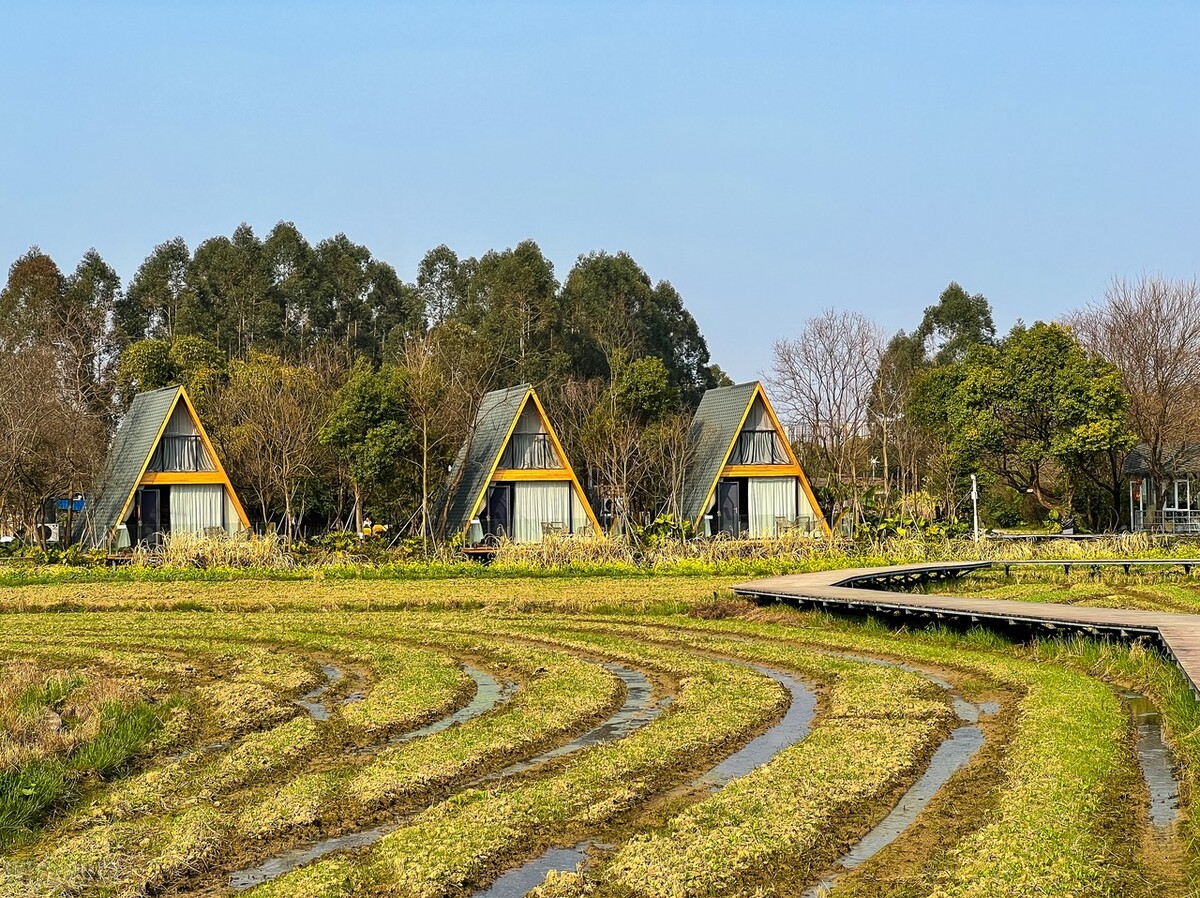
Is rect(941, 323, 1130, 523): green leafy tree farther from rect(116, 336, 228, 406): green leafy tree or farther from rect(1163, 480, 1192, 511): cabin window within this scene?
rect(116, 336, 228, 406): green leafy tree

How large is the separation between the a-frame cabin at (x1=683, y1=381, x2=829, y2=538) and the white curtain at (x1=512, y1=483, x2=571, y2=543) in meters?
3.75

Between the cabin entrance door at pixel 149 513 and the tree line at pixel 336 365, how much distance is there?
5.56 feet

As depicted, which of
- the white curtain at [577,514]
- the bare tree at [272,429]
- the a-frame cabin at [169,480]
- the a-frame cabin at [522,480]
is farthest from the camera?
the white curtain at [577,514]

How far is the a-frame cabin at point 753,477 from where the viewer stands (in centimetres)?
3903

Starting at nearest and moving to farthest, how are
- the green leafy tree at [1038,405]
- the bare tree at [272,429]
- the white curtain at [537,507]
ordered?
the white curtain at [537,507] → the bare tree at [272,429] → the green leafy tree at [1038,405]

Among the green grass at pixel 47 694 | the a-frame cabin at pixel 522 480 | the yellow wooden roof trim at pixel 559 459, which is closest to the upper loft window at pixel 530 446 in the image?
the a-frame cabin at pixel 522 480

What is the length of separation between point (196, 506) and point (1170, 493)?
1340 inches

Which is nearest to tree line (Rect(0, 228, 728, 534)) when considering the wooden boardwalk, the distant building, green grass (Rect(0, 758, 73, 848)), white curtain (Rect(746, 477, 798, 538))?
white curtain (Rect(746, 477, 798, 538))

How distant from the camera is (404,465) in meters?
35.8

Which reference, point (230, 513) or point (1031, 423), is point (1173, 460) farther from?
point (230, 513)

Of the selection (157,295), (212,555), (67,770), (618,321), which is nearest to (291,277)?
(157,295)

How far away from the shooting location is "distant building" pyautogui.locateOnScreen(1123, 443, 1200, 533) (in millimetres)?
43625

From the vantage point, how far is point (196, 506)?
37.0 m

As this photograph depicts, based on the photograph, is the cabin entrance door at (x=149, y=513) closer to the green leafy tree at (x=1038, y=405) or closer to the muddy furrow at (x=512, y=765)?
the green leafy tree at (x=1038, y=405)
